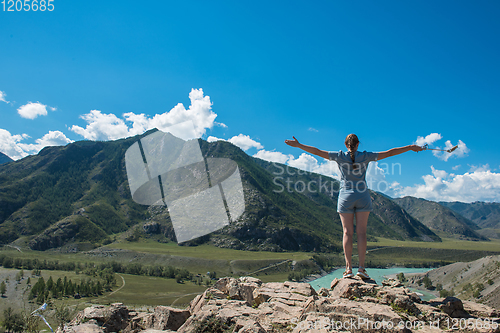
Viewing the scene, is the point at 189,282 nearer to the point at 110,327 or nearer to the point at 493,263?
the point at 493,263

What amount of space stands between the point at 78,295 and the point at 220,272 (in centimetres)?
6399

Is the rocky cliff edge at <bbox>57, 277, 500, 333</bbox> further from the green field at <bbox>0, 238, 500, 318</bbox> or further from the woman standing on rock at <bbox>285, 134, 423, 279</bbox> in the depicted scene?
the green field at <bbox>0, 238, 500, 318</bbox>

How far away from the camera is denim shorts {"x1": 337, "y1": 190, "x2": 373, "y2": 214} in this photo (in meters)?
6.61

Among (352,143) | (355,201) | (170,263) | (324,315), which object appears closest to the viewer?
(324,315)

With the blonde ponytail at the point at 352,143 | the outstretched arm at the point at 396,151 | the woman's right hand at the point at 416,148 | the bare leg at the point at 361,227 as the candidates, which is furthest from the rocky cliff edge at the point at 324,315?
the woman's right hand at the point at 416,148

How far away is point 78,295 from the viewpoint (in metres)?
101

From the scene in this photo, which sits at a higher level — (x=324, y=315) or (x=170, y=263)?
(x=324, y=315)

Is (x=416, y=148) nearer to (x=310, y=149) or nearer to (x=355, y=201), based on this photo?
(x=355, y=201)

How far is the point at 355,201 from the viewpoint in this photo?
6.62 m

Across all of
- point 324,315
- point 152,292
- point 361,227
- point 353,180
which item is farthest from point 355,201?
point 152,292

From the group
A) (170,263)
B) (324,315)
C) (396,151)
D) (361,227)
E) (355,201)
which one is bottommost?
(170,263)

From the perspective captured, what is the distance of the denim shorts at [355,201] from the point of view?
21.7 ft

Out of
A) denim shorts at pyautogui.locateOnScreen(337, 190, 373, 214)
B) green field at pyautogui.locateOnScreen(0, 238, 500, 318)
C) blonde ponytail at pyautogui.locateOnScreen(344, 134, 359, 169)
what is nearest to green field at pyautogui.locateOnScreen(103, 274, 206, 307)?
green field at pyautogui.locateOnScreen(0, 238, 500, 318)

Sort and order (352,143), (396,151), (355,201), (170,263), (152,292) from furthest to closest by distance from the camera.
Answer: (170,263) → (152,292) → (352,143) → (355,201) → (396,151)
